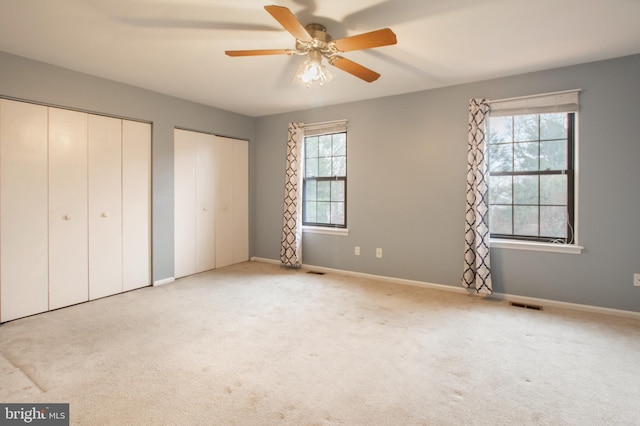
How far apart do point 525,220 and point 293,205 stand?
3.00 m

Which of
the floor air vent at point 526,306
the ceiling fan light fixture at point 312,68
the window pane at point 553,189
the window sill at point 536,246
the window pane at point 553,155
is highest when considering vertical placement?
the ceiling fan light fixture at point 312,68

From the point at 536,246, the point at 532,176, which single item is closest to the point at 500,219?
the point at 536,246

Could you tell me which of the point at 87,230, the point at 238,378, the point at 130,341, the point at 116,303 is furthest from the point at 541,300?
the point at 87,230

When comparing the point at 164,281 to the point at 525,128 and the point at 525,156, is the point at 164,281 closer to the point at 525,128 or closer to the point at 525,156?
the point at 525,156

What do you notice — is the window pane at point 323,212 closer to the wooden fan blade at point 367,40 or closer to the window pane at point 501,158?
the window pane at point 501,158

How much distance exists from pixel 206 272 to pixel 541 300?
13.7 feet

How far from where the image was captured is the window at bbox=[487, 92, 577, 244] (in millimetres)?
3293

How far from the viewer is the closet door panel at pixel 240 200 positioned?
16.9 feet

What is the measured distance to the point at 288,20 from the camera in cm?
188

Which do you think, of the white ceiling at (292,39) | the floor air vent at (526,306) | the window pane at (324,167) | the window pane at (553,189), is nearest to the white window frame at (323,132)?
the window pane at (324,167)

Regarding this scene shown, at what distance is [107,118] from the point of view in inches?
140

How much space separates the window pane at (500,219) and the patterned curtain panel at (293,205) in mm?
2581

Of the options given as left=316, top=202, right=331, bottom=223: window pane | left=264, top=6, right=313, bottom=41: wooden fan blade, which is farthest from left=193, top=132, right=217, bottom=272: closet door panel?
left=264, top=6, right=313, bottom=41: wooden fan blade

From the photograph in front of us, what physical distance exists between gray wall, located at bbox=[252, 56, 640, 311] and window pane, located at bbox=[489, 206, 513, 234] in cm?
26
